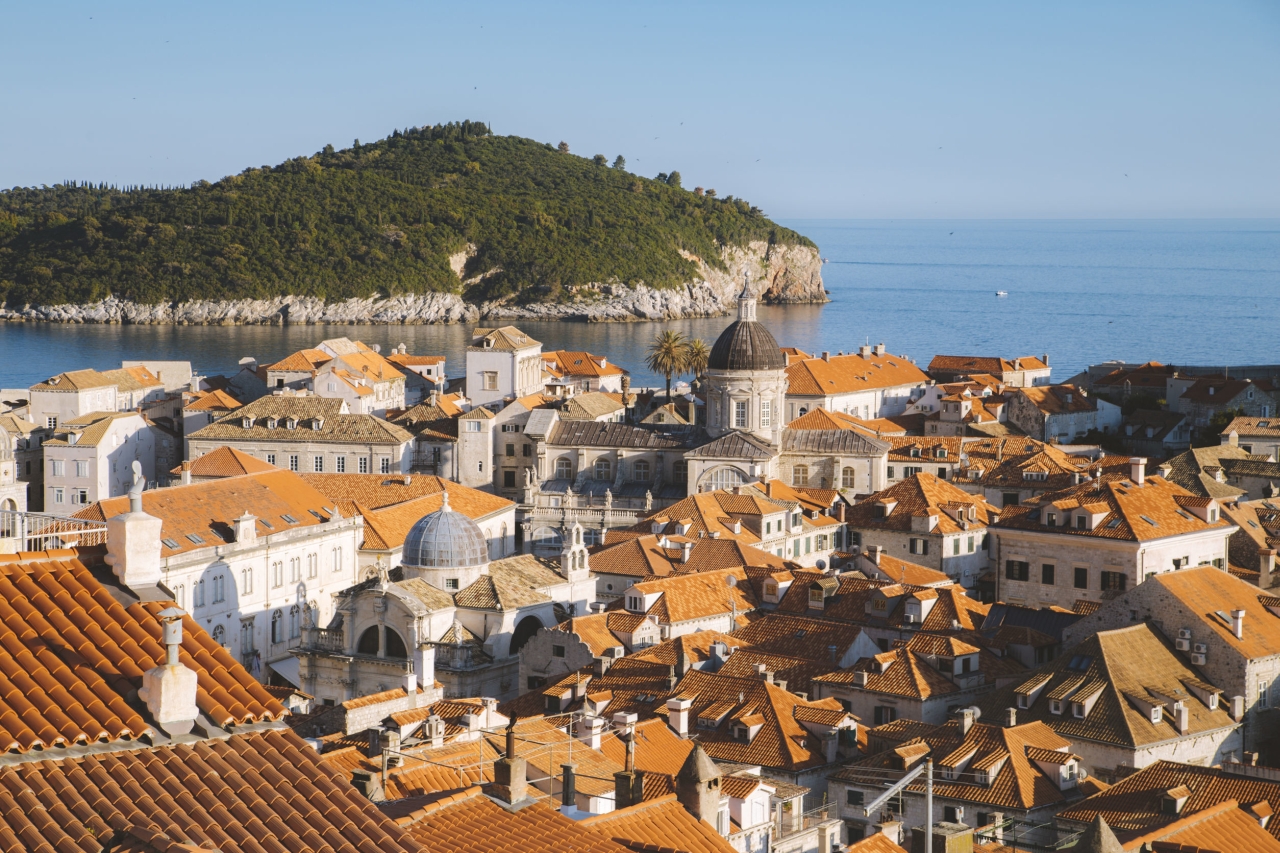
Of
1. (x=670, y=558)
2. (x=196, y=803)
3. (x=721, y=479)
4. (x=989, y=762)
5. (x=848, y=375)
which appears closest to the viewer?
(x=196, y=803)

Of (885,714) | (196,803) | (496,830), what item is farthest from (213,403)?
(196,803)

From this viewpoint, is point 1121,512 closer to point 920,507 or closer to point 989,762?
point 920,507

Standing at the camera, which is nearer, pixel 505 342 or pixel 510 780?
pixel 510 780

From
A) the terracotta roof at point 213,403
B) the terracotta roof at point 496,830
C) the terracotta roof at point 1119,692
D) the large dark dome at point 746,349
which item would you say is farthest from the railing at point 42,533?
the terracotta roof at point 213,403

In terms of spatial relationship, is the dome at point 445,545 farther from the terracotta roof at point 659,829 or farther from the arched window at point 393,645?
the terracotta roof at point 659,829

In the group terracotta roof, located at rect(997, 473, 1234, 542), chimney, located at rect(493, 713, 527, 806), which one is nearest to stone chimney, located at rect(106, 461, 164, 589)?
chimney, located at rect(493, 713, 527, 806)

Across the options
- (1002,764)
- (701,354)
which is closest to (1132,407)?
(701,354)

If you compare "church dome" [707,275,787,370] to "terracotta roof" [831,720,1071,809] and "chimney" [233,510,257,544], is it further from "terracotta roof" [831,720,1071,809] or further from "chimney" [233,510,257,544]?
"terracotta roof" [831,720,1071,809]
